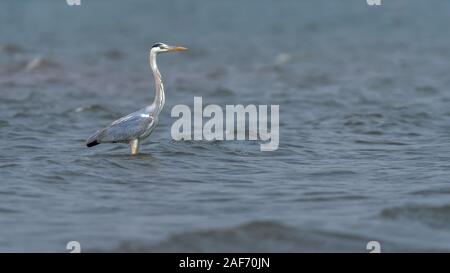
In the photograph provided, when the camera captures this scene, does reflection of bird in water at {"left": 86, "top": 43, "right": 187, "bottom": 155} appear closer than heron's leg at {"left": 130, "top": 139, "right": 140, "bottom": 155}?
Yes

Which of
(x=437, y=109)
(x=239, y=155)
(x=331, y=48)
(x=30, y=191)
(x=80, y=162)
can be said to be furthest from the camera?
(x=331, y=48)

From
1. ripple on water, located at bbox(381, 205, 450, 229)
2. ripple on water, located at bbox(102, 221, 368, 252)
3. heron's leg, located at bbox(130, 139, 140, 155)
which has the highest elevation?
heron's leg, located at bbox(130, 139, 140, 155)

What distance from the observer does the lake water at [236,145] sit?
10.2 m

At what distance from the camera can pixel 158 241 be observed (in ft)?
32.0

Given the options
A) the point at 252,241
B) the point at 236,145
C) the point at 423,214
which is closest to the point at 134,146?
the point at 236,145

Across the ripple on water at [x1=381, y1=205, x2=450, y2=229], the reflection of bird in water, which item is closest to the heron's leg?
the reflection of bird in water

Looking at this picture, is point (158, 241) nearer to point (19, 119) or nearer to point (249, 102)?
point (19, 119)

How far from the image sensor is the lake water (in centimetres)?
1025

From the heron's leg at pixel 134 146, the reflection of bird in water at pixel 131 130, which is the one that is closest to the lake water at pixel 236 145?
the heron's leg at pixel 134 146

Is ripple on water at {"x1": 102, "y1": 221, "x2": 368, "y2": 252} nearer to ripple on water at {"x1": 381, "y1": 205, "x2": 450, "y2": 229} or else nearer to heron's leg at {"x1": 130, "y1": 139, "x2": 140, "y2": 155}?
ripple on water at {"x1": 381, "y1": 205, "x2": 450, "y2": 229}

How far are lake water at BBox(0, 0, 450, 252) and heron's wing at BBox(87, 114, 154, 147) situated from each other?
337 mm
